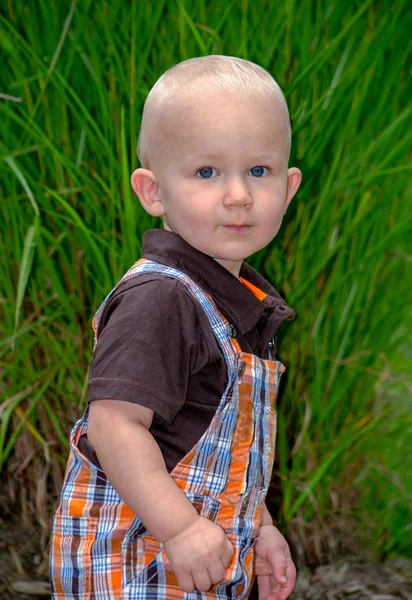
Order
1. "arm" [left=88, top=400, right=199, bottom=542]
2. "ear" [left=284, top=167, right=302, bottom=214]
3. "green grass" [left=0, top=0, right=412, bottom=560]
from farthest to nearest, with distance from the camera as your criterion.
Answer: "green grass" [left=0, top=0, right=412, bottom=560] < "ear" [left=284, top=167, right=302, bottom=214] < "arm" [left=88, top=400, right=199, bottom=542]

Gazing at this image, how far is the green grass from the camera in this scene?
136 cm

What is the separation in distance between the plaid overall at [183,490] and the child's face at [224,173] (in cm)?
6

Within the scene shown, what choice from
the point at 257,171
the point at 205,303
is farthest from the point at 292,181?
the point at 205,303

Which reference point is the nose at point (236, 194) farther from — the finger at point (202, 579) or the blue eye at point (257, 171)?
the finger at point (202, 579)

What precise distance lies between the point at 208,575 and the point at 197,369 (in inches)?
8.1

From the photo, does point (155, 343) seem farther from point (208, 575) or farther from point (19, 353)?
point (19, 353)

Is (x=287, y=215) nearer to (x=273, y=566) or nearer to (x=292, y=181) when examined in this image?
(x=292, y=181)

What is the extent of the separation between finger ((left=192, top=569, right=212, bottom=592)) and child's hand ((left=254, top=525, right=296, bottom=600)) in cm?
27

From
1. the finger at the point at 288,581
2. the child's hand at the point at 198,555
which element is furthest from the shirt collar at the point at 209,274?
the finger at the point at 288,581

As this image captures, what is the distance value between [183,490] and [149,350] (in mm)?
168

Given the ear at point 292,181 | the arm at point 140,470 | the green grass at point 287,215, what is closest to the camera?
the arm at point 140,470

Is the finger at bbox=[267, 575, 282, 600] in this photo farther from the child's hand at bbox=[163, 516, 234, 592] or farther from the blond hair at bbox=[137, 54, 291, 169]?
the blond hair at bbox=[137, 54, 291, 169]

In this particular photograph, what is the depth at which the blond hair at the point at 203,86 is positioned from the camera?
38.4 inches

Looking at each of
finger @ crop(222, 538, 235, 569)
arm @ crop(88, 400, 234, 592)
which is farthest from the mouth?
finger @ crop(222, 538, 235, 569)
